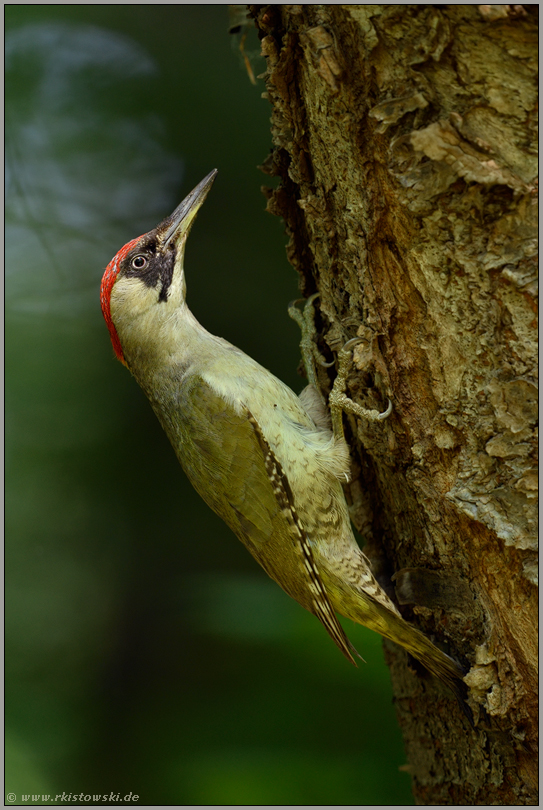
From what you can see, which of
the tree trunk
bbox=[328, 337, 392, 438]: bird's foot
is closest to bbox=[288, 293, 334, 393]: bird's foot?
bbox=[328, 337, 392, 438]: bird's foot

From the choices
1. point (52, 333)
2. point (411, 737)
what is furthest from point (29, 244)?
point (411, 737)

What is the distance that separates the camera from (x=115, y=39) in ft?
13.1

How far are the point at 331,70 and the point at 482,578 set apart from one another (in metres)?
1.54

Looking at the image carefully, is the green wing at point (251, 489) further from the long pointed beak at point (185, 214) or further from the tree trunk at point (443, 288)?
the long pointed beak at point (185, 214)

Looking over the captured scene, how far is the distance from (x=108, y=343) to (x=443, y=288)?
275cm

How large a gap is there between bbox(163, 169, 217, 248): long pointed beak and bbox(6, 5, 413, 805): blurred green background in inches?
50.6

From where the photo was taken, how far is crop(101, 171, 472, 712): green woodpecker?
7.54 ft

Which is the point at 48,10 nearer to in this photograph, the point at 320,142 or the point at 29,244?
the point at 29,244

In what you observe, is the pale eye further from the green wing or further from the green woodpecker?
the green wing

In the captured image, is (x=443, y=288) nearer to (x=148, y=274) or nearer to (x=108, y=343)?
(x=148, y=274)

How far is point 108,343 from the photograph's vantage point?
3.94m

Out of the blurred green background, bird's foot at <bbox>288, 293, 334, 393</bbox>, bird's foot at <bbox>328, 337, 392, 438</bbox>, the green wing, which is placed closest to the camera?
bird's foot at <bbox>328, 337, 392, 438</bbox>

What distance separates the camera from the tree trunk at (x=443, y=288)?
1.49m

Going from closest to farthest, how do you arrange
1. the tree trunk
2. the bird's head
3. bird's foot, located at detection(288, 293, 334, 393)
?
the tree trunk < bird's foot, located at detection(288, 293, 334, 393) < the bird's head
